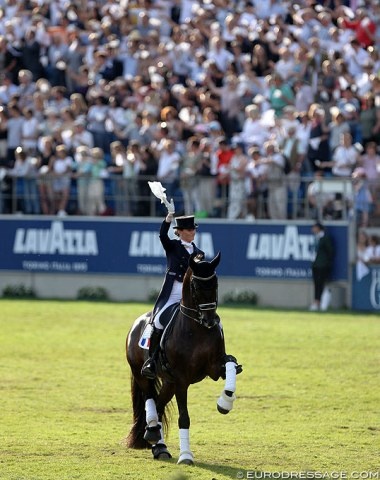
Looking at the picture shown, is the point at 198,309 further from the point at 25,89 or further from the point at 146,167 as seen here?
the point at 25,89

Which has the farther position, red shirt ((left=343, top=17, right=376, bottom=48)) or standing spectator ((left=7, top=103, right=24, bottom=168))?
standing spectator ((left=7, top=103, right=24, bottom=168))

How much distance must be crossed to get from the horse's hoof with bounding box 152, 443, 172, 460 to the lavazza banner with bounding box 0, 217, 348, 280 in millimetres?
14600

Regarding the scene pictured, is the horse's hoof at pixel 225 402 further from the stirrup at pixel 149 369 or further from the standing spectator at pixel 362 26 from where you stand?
the standing spectator at pixel 362 26

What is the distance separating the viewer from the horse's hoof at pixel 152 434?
1129 centimetres

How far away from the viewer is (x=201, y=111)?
27688mm

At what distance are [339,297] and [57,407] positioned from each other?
1216 cm

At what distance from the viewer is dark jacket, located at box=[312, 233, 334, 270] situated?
82.9 feet

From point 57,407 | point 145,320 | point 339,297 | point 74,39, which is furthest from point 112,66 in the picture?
point 145,320

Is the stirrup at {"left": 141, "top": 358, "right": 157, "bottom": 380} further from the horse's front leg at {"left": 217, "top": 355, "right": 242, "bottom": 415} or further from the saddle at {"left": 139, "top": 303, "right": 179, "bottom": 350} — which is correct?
the horse's front leg at {"left": 217, "top": 355, "right": 242, "bottom": 415}

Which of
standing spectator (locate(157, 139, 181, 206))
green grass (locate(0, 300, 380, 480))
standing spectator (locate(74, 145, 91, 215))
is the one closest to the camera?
green grass (locate(0, 300, 380, 480))

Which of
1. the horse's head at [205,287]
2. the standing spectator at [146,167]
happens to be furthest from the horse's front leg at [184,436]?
the standing spectator at [146,167]

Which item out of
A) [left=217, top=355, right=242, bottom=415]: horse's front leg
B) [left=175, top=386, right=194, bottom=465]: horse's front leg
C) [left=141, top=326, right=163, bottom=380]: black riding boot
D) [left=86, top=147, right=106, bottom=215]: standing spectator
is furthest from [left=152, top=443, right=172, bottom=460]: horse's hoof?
[left=86, top=147, right=106, bottom=215]: standing spectator

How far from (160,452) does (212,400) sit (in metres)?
4.26

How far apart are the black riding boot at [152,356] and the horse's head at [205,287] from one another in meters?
0.87
